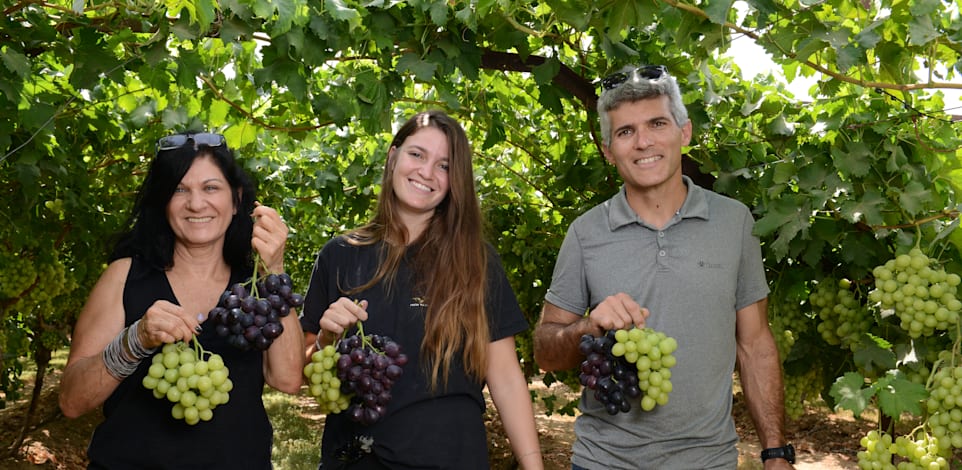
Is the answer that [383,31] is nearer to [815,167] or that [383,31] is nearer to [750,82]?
[815,167]

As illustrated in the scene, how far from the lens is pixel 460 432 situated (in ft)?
7.87

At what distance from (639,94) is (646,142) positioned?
0.17 metres

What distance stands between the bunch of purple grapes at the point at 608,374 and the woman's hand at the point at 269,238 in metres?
0.83

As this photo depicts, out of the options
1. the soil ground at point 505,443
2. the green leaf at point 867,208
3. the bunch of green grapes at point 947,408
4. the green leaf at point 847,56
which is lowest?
the soil ground at point 505,443

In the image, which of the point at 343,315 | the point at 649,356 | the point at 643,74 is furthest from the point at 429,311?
the point at 643,74

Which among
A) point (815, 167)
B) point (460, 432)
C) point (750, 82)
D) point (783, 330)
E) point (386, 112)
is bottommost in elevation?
point (460, 432)

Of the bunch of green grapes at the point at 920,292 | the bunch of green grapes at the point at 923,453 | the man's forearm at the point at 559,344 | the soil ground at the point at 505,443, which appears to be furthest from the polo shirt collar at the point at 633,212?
the soil ground at the point at 505,443

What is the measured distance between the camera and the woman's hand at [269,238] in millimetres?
2219

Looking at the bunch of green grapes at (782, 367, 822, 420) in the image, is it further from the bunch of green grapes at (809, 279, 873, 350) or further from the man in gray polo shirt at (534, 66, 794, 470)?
the man in gray polo shirt at (534, 66, 794, 470)

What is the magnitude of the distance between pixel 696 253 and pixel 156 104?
3289mm

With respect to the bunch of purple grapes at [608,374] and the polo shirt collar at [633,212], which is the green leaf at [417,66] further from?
the bunch of purple grapes at [608,374]

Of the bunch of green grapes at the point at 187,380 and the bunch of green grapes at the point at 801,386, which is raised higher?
the bunch of green grapes at the point at 187,380

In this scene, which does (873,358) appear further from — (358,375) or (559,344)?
(358,375)

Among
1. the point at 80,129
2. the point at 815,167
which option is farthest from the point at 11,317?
the point at 815,167
